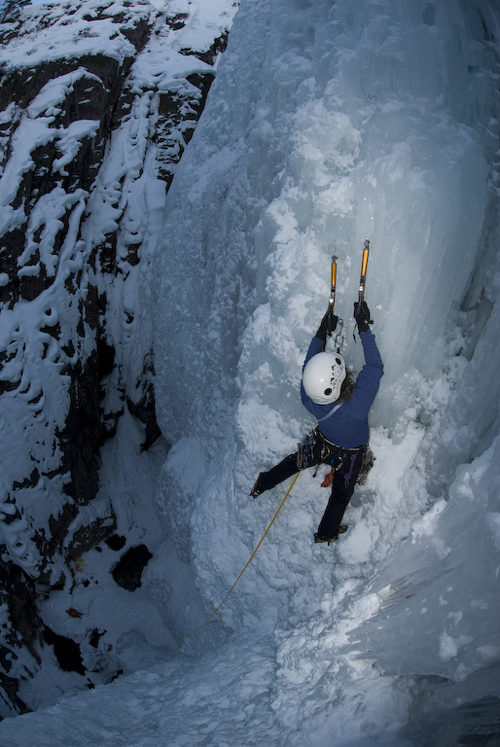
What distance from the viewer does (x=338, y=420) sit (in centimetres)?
262

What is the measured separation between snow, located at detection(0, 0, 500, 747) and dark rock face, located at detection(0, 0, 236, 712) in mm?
2474

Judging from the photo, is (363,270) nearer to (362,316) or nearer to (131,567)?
(362,316)

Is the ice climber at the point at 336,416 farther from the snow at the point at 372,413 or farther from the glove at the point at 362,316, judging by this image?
the snow at the point at 372,413

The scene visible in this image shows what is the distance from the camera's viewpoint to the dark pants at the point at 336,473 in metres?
2.76

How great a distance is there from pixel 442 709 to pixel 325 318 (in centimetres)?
203

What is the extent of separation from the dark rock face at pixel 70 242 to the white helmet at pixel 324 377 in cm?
409

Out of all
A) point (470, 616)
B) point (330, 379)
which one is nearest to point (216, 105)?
point (330, 379)

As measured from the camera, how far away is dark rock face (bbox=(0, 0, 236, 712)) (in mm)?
5367

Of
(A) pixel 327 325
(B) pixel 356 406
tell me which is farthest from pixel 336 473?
(A) pixel 327 325

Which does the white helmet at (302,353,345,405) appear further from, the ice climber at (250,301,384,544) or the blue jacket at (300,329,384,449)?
the blue jacket at (300,329,384,449)

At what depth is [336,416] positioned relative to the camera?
8.59ft

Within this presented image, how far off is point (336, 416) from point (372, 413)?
37 cm

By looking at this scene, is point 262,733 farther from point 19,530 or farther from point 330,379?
point 19,530

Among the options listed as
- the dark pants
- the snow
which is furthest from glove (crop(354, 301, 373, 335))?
the dark pants
